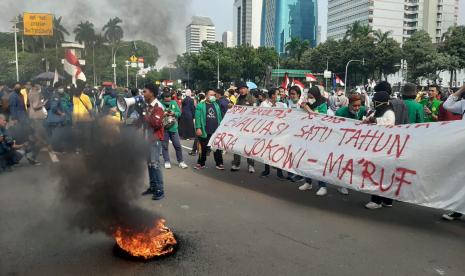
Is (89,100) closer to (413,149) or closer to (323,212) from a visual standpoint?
(323,212)

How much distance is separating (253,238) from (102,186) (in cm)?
176

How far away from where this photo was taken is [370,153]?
586 cm

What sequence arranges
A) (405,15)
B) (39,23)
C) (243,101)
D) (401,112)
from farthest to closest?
1. (405,15)
2. (243,101)
3. (401,112)
4. (39,23)

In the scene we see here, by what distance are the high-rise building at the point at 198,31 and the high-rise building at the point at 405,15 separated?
12384 cm

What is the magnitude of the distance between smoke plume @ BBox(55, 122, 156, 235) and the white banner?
2672mm

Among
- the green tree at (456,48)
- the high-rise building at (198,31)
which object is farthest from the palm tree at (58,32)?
the green tree at (456,48)

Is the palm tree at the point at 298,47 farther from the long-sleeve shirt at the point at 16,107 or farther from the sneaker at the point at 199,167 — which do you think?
the sneaker at the point at 199,167

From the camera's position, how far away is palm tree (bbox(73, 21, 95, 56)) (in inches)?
226

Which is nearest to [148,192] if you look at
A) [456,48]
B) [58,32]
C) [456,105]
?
[58,32]

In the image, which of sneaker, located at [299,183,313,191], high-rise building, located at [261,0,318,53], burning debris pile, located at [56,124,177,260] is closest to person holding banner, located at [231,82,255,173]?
Answer: sneaker, located at [299,183,313,191]

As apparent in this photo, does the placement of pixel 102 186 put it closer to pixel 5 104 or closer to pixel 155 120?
pixel 155 120

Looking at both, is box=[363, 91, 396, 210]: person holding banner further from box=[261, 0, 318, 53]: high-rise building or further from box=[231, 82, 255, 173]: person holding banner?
box=[261, 0, 318, 53]: high-rise building

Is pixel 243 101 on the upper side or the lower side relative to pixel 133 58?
lower

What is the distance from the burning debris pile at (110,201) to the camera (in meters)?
4.40
